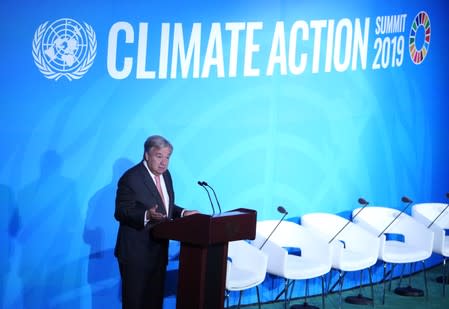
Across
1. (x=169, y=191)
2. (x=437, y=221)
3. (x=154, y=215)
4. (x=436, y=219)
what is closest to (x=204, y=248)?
(x=154, y=215)

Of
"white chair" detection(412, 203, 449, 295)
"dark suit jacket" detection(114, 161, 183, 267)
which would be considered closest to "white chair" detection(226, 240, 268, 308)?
"dark suit jacket" detection(114, 161, 183, 267)

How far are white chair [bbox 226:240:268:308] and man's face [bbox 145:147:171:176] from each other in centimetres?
138

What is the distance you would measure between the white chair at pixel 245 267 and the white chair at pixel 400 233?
1.60m

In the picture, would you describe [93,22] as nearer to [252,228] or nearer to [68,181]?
[68,181]

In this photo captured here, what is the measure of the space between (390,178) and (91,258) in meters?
3.61

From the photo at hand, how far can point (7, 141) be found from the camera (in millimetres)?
7125

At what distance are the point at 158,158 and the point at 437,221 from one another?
421 cm

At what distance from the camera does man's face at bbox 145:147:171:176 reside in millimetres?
6467

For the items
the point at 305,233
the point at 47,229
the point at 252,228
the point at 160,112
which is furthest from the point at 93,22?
the point at 305,233

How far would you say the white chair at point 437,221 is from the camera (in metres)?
9.20

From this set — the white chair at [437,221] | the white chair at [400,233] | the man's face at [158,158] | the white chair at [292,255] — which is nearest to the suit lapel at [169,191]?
the man's face at [158,158]

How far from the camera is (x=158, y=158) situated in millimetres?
6480

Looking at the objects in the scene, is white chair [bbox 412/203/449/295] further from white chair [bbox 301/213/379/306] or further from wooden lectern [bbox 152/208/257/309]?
wooden lectern [bbox 152/208/257/309]

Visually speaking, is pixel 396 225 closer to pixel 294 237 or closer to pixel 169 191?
pixel 294 237
